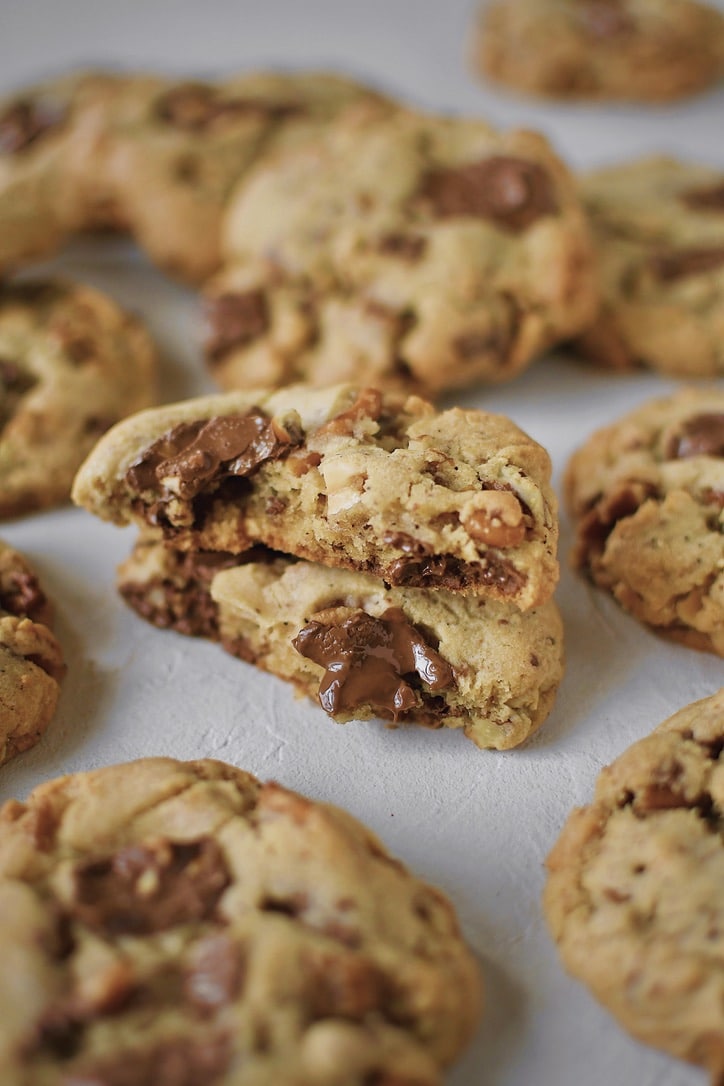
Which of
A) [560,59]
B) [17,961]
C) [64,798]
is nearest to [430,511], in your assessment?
[64,798]

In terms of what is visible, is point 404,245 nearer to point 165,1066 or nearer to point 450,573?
point 450,573

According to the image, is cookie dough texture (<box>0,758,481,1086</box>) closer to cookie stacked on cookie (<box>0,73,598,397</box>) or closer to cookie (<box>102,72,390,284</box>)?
cookie stacked on cookie (<box>0,73,598,397</box>)

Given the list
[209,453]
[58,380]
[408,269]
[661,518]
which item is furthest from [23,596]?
[661,518]

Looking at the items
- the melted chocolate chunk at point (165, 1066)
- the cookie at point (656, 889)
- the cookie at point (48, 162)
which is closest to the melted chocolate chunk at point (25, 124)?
the cookie at point (48, 162)

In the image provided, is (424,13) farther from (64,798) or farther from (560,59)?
(64,798)

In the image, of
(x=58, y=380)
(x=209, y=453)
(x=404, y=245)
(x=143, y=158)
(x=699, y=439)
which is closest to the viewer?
(x=209, y=453)

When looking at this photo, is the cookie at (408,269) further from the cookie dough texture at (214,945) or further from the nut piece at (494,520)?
the cookie dough texture at (214,945)
